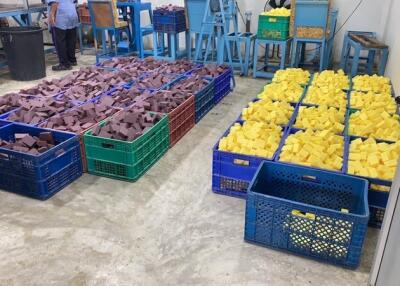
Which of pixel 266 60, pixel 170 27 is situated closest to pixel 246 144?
pixel 266 60

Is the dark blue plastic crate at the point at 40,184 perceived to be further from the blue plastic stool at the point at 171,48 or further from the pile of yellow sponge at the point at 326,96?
the blue plastic stool at the point at 171,48

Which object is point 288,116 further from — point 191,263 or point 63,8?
point 63,8

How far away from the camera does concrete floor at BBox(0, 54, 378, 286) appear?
2184mm

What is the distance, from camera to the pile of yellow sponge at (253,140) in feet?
9.55

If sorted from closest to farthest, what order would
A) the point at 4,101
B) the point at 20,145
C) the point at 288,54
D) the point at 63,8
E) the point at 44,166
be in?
the point at 44,166, the point at 20,145, the point at 4,101, the point at 63,8, the point at 288,54

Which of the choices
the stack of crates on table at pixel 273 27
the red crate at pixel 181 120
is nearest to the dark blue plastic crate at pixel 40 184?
the red crate at pixel 181 120

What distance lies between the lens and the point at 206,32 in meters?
6.58

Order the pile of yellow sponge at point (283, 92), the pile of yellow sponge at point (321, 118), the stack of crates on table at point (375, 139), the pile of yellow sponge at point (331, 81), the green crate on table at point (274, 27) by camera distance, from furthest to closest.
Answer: the green crate on table at point (274, 27) < the pile of yellow sponge at point (331, 81) < the pile of yellow sponge at point (283, 92) < the pile of yellow sponge at point (321, 118) < the stack of crates on table at point (375, 139)

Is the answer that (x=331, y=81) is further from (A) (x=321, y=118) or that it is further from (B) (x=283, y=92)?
(A) (x=321, y=118)

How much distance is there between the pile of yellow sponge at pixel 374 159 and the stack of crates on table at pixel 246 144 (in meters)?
0.56

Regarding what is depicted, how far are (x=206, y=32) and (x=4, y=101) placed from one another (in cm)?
370

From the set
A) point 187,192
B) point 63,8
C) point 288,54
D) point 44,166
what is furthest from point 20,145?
point 288,54

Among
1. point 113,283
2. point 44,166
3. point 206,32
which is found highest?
point 206,32

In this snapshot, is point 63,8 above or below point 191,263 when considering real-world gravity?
above
